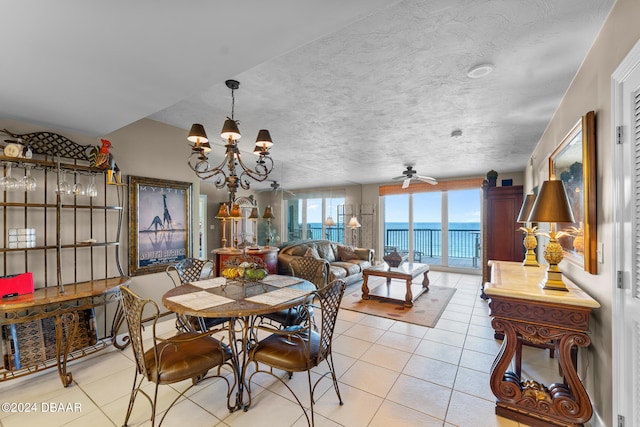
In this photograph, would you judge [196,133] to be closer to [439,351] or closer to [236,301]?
[236,301]

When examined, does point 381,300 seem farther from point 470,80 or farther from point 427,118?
point 470,80

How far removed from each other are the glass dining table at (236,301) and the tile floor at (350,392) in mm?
257

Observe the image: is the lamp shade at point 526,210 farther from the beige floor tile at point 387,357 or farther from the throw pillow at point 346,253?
the throw pillow at point 346,253

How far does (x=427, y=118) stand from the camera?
3123 millimetres

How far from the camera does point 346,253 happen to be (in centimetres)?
658

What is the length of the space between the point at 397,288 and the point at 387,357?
9.01ft

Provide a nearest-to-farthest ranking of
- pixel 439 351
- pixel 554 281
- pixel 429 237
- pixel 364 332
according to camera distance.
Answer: pixel 554 281 < pixel 439 351 < pixel 364 332 < pixel 429 237

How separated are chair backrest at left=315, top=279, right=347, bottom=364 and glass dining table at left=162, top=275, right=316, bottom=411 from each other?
0.45 feet

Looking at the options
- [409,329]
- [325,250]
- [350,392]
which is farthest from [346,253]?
[350,392]

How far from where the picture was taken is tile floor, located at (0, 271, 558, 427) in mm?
1833

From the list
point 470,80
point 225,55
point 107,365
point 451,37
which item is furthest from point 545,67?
point 107,365

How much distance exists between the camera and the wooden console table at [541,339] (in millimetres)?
1655

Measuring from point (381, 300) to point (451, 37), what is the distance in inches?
153

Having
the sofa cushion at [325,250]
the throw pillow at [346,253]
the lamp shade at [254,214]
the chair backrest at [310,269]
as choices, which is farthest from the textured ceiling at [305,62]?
the throw pillow at [346,253]
